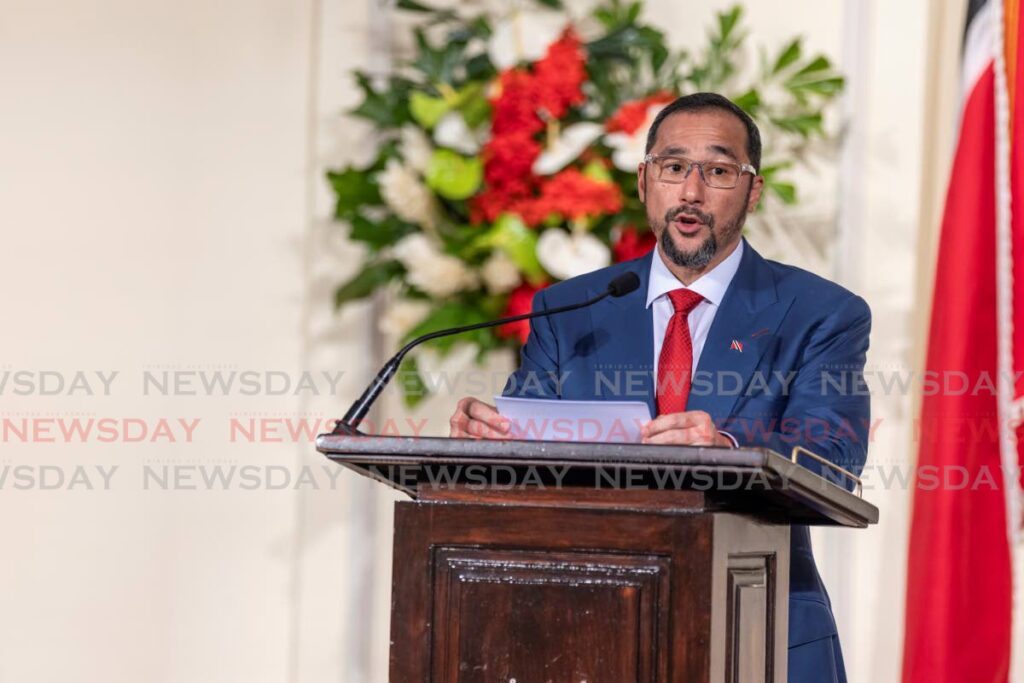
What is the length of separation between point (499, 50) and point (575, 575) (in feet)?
7.31

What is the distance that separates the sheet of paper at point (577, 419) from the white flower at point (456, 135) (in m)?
1.81

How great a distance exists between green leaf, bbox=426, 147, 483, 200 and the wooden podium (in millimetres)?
1768

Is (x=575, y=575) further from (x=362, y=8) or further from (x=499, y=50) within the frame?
(x=362, y=8)

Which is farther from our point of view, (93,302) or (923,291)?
(93,302)

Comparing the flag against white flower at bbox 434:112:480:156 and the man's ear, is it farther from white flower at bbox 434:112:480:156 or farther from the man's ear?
white flower at bbox 434:112:480:156

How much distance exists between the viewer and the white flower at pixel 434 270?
144 inches

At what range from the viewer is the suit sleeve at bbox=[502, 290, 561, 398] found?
264 cm

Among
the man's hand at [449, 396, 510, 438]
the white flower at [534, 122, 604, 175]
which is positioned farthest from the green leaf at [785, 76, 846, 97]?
the man's hand at [449, 396, 510, 438]

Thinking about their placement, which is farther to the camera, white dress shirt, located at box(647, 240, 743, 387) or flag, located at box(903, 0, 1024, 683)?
flag, located at box(903, 0, 1024, 683)

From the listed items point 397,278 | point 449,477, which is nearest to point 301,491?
point 397,278

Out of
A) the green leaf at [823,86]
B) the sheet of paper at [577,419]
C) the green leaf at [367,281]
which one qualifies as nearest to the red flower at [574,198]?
the green leaf at [367,281]

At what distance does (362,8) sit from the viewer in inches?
169

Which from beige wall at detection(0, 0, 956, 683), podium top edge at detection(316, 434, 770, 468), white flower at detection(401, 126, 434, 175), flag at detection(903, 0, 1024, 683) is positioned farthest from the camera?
beige wall at detection(0, 0, 956, 683)

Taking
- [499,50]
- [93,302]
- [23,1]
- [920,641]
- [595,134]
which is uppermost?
[23,1]
